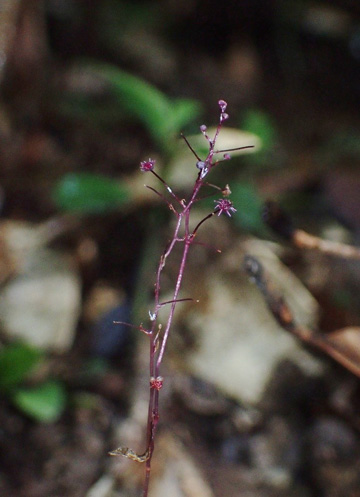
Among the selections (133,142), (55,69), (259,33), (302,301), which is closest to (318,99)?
(259,33)

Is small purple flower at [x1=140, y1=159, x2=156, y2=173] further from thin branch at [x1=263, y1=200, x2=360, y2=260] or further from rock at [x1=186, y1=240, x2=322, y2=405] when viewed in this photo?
rock at [x1=186, y1=240, x2=322, y2=405]

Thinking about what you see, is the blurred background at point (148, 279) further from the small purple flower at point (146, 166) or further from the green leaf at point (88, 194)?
the small purple flower at point (146, 166)

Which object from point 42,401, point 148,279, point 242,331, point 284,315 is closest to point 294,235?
point 284,315

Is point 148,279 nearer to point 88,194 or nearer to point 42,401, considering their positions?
point 88,194

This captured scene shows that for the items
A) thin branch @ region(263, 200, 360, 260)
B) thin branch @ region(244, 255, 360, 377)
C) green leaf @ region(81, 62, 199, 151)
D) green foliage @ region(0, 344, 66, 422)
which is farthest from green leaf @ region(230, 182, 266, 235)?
green foliage @ region(0, 344, 66, 422)

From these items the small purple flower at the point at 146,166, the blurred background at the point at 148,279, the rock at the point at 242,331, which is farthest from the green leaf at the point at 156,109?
the small purple flower at the point at 146,166
